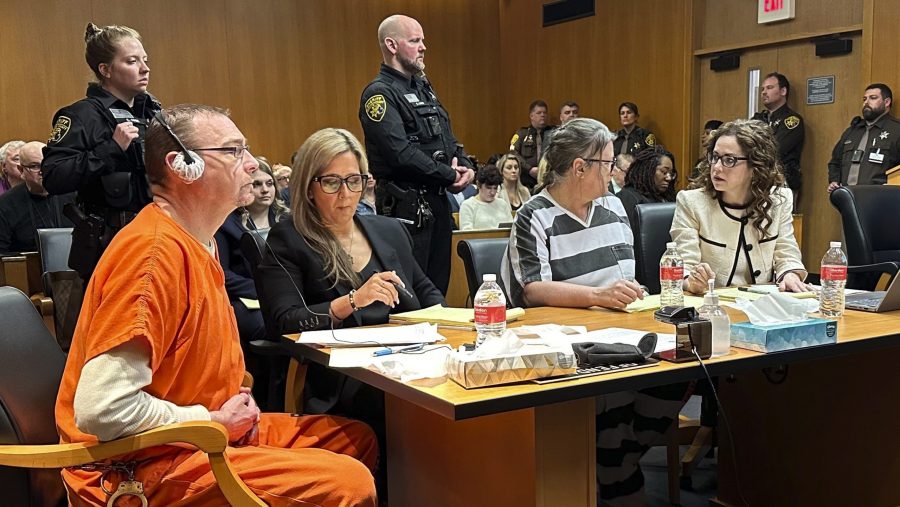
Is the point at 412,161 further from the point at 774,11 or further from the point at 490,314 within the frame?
the point at 774,11

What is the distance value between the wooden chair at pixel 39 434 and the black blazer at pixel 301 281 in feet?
2.04

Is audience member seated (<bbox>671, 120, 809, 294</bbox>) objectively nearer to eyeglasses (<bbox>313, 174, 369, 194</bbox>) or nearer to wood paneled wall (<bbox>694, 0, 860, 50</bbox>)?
eyeglasses (<bbox>313, 174, 369, 194</bbox>)

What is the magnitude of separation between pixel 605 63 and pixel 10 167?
6.43m

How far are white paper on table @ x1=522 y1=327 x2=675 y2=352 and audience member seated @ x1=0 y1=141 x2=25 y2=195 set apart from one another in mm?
5379

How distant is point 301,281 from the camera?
2512 mm

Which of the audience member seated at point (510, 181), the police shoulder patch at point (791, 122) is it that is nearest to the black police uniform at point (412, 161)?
the audience member seated at point (510, 181)

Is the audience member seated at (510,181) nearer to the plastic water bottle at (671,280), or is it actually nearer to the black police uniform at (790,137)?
the black police uniform at (790,137)

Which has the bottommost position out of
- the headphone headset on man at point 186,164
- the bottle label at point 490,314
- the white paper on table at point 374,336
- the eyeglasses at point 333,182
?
the white paper on table at point 374,336

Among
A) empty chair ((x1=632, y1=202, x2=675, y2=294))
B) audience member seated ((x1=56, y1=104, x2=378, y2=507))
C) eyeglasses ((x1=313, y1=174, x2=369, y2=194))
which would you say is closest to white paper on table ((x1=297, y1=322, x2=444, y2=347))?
audience member seated ((x1=56, y1=104, x2=378, y2=507))

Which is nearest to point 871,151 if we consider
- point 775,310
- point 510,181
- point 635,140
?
point 635,140

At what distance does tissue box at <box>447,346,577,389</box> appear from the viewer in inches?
65.4

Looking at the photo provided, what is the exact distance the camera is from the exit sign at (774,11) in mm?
8039

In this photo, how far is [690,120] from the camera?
9.11m

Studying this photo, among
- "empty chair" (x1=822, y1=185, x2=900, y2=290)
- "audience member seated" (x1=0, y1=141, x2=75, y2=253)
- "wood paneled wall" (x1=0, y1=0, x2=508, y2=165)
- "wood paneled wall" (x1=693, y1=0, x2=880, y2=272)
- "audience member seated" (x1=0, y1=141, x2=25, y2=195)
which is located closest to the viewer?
"empty chair" (x1=822, y1=185, x2=900, y2=290)
